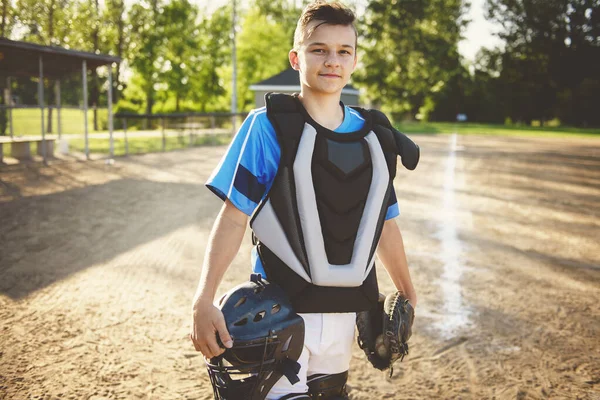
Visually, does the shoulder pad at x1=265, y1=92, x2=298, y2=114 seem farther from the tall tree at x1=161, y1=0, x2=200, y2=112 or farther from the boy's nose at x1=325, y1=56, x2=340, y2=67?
the tall tree at x1=161, y1=0, x2=200, y2=112

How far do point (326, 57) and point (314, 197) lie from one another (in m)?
0.51

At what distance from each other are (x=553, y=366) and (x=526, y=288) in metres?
1.65

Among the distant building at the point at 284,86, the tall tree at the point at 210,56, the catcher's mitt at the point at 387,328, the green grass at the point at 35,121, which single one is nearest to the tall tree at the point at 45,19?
the green grass at the point at 35,121

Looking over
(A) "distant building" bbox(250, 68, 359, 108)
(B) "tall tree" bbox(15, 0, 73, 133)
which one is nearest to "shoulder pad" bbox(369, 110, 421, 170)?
(A) "distant building" bbox(250, 68, 359, 108)

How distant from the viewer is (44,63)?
50.1 feet

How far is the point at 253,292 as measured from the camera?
1837 millimetres

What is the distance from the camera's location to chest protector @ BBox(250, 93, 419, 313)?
1.88 meters

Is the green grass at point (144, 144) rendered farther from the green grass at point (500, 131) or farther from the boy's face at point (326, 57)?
the boy's face at point (326, 57)

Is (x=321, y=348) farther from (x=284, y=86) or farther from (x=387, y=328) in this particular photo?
(x=284, y=86)

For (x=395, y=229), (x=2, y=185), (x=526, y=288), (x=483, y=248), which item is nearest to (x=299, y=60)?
(x=395, y=229)

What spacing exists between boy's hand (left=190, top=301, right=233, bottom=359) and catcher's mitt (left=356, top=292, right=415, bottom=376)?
701mm

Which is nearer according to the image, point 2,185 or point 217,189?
point 217,189

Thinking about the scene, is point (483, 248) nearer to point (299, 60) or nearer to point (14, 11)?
point (299, 60)

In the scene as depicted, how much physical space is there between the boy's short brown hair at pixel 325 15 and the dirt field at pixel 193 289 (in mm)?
2108
